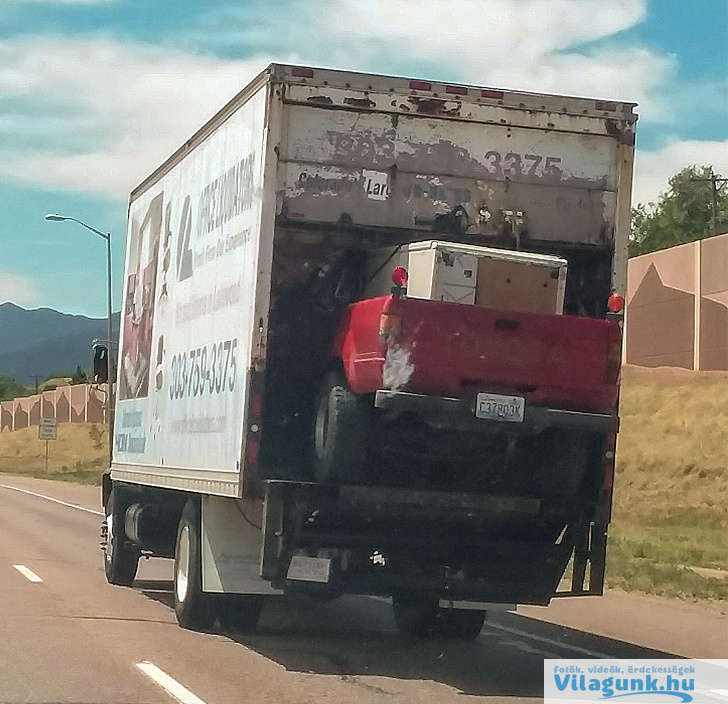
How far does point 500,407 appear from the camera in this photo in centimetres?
→ 1016

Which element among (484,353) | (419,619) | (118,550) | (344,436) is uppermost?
(484,353)

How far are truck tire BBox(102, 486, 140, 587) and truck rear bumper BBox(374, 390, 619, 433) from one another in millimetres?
7044

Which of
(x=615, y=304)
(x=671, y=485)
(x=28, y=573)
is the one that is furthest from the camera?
(x=671, y=485)

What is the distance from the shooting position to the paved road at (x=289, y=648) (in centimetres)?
991

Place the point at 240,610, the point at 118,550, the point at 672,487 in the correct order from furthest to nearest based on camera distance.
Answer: the point at 672,487 < the point at 118,550 < the point at 240,610

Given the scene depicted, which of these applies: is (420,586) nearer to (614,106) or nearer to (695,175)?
(614,106)

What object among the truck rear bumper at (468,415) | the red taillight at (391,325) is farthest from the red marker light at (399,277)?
the truck rear bumper at (468,415)

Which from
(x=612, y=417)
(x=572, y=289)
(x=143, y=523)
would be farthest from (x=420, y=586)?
(x=143, y=523)

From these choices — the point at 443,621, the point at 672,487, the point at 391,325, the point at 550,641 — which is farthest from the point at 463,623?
the point at 672,487

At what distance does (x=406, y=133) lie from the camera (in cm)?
1128

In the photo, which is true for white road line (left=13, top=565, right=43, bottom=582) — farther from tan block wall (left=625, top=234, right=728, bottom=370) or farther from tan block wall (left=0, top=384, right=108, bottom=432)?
tan block wall (left=0, top=384, right=108, bottom=432)

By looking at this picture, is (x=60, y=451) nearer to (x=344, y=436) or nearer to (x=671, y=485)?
(x=671, y=485)

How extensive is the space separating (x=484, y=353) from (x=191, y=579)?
3.97 meters

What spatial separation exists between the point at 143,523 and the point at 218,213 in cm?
418
